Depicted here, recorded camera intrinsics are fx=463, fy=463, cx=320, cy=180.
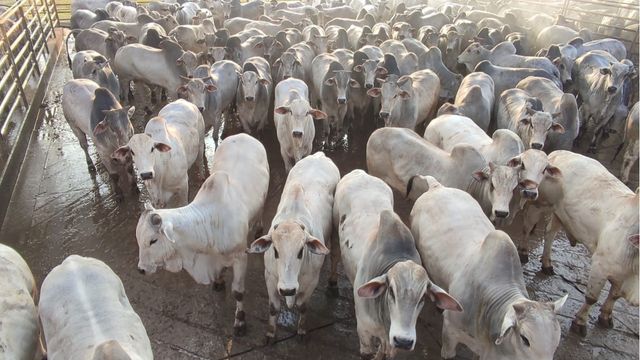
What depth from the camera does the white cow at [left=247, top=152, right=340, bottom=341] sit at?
13.2 ft

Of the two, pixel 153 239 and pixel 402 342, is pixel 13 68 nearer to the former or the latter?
pixel 153 239

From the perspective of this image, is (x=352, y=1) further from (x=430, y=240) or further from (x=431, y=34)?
(x=430, y=240)

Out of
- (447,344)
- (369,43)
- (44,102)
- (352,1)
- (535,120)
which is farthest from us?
(352,1)

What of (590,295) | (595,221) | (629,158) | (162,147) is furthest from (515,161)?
(162,147)

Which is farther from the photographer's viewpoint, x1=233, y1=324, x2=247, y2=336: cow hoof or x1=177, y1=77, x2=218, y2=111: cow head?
x1=177, y1=77, x2=218, y2=111: cow head

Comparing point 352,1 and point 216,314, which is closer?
point 216,314

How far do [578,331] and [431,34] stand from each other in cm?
908

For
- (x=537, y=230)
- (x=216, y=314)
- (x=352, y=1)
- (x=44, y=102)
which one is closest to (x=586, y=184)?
(x=537, y=230)

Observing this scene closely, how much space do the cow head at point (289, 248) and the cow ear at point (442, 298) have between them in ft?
3.33

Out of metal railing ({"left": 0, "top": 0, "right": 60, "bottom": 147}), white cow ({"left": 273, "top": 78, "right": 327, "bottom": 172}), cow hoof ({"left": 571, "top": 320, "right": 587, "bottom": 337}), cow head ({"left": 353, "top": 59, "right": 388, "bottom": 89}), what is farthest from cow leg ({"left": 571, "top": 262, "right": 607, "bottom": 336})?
metal railing ({"left": 0, "top": 0, "right": 60, "bottom": 147})

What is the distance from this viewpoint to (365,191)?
16.8 feet

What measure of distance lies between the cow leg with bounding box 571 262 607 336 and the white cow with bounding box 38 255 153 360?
4.35 m

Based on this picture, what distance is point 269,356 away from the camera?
4660 mm

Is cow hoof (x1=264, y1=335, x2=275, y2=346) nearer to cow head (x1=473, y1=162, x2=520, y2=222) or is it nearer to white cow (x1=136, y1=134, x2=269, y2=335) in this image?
white cow (x1=136, y1=134, x2=269, y2=335)
